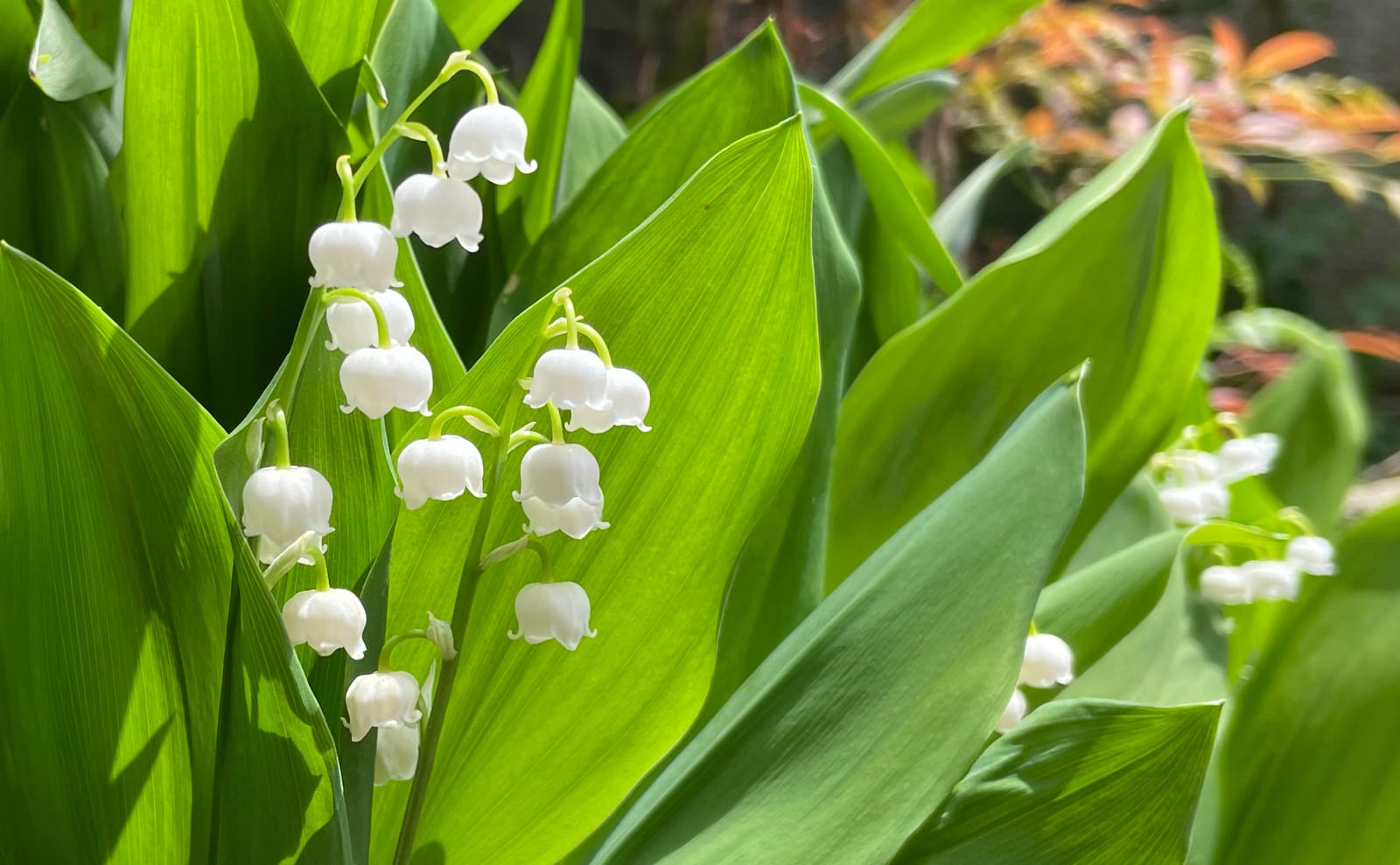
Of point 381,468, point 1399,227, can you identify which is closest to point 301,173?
point 381,468

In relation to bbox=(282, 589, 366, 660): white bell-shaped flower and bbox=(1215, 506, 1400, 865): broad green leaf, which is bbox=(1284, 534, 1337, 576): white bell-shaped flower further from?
bbox=(282, 589, 366, 660): white bell-shaped flower

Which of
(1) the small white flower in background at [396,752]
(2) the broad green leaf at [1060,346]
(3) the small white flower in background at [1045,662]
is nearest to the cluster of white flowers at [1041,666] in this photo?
(3) the small white flower in background at [1045,662]

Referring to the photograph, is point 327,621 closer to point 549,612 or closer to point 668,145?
point 549,612

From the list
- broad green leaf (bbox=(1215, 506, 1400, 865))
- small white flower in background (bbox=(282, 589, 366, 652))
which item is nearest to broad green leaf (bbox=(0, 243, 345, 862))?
small white flower in background (bbox=(282, 589, 366, 652))

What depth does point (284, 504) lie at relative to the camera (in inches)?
10.8

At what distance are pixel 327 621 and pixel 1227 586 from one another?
491mm

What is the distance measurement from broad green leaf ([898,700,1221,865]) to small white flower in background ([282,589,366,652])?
20 centimetres

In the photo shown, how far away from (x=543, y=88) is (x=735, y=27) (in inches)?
63.3

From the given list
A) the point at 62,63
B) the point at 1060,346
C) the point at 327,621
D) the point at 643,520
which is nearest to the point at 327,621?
the point at 327,621

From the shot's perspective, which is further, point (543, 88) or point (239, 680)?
point (543, 88)

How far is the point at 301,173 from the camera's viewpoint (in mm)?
417

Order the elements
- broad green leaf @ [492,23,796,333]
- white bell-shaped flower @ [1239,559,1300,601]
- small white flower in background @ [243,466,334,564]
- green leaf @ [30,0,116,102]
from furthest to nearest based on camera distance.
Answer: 1. white bell-shaped flower @ [1239,559,1300,601]
2. broad green leaf @ [492,23,796,333]
3. green leaf @ [30,0,116,102]
4. small white flower in background @ [243,466,334,564]

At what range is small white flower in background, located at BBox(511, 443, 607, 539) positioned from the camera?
0.92 feet

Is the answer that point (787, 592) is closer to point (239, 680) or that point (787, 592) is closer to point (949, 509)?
point (949, 509)
